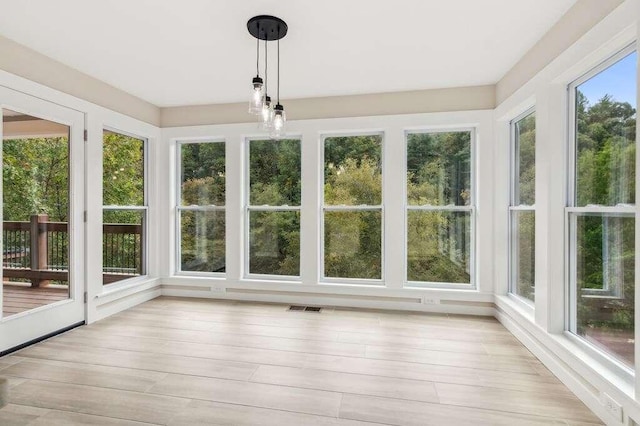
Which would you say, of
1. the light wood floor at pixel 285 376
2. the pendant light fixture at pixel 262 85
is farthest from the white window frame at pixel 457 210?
the pendant light fixture at pixel 262 85

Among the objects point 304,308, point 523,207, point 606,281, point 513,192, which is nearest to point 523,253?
point 523,207

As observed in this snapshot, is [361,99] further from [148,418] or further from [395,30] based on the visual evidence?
[148,418]

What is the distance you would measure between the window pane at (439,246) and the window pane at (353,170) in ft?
1.98

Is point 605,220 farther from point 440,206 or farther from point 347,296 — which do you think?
point 347,296

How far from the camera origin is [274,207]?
4.58 m

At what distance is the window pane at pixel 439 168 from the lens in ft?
13.5

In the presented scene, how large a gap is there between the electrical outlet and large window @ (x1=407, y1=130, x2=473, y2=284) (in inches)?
85.0

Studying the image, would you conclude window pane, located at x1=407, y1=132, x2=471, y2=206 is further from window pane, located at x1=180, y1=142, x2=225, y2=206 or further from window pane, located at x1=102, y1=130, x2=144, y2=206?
window pane, located at x1=102, y1=130, x2=144, y2=206

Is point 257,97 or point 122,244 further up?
point 257,97

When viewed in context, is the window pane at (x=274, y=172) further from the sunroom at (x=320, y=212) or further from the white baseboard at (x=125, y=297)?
the white baseboard at (x=125, y=297)

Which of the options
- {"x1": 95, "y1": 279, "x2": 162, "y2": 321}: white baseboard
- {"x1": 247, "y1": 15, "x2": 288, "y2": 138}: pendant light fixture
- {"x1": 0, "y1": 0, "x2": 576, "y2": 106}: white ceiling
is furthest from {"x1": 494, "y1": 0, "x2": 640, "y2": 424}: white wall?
{"x1": 95, "y1": 279, "x2": 162, "y2": 321}: white baseboard

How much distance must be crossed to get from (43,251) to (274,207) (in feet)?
8.11

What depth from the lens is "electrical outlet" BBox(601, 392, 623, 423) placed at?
74.7 inches

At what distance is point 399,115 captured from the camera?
4.09 meters
